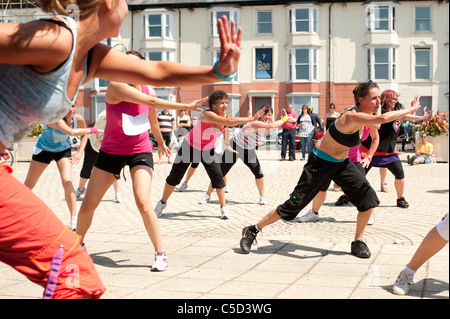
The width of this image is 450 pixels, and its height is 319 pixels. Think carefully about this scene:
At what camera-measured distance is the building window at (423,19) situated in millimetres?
41406

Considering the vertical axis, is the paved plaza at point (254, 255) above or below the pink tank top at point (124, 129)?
below

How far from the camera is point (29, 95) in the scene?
225 centimetres

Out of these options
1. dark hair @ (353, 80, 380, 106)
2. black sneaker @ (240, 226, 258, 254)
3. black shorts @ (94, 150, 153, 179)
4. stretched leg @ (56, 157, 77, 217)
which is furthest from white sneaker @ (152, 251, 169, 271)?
dark hair @ (353, 80, 380, 106)

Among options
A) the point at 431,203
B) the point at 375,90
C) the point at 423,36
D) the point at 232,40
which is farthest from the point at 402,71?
the point at 232,40

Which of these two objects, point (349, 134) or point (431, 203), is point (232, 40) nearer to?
point (349, 134)

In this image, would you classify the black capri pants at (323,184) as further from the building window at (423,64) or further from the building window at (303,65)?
the building window at (423,64)

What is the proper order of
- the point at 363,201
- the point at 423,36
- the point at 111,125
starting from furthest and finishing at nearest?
the point at 423,36 → the point at 363,201 → the point at 111,125

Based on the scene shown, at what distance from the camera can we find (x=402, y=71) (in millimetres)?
42219

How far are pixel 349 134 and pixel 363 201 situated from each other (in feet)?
2.24

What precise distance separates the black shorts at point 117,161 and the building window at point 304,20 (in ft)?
125

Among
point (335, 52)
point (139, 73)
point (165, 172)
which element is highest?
point (335, 52)

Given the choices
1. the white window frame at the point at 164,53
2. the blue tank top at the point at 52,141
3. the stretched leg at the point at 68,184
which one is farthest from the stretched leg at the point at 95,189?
the white window frame at the point at 164,53

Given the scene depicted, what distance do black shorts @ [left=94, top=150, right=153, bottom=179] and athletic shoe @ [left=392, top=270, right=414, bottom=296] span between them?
2460 millimetres

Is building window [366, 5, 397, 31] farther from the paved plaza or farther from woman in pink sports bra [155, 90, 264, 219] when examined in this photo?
woman in pink sports bra [155, 90, 264, 219]
